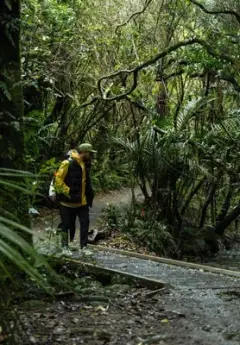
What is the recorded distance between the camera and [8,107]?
18.2ft

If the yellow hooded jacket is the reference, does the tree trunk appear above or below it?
below

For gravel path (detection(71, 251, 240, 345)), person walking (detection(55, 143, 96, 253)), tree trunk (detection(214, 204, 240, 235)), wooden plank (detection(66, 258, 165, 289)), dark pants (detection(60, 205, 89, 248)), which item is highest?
person walking (detection(55, 143, 96, 253))

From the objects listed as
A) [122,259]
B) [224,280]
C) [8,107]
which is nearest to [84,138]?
[122,259]

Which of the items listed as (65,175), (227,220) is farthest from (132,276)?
(227,220)

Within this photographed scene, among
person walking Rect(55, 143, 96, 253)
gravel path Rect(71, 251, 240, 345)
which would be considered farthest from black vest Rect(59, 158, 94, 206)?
gravel path Rect(71, 251, 240, 345)

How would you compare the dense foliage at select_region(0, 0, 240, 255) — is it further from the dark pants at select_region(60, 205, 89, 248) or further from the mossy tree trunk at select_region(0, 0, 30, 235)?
the mossy tree trunk at select_region(0, 0, 30, 235)

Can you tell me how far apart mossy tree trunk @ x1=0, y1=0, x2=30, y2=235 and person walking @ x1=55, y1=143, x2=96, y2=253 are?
317 cm

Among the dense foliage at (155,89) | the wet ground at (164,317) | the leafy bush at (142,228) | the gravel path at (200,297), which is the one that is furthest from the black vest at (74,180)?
the leafy bush at (142,228)

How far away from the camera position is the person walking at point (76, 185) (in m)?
8.84

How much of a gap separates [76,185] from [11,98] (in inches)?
141

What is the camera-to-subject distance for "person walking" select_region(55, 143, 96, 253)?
8.84 meters

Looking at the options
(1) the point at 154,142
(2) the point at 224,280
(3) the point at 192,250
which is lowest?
(3) the point at 192,250

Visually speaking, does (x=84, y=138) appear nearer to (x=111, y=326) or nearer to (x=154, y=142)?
(x=154, y=142)

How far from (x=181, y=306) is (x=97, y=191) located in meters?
14.7
